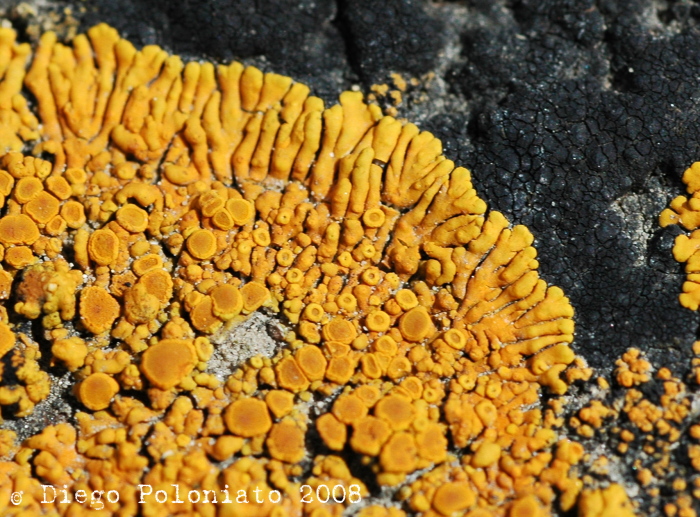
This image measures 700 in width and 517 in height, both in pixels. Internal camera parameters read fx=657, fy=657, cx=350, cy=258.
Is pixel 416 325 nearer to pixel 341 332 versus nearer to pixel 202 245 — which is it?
pixel 341 332

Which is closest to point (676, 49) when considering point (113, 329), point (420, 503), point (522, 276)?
point (522, 276)

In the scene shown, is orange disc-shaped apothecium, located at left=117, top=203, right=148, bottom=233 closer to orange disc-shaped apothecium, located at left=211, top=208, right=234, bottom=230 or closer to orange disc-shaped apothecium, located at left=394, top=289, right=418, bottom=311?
orange disc-shaped apothecium, located at left=211, top=208, right=234, bottom=230

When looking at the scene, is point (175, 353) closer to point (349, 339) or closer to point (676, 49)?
point (349, 339)

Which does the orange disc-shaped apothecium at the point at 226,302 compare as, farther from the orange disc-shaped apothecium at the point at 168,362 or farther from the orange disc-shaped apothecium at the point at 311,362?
the orange disc-shaped apothecium at the point at 311,362

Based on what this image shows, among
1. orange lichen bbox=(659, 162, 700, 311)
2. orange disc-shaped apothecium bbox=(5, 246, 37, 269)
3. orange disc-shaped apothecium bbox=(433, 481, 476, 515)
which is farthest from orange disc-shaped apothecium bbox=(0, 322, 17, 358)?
orange lichen bbox=(659, 162, 700, 311)

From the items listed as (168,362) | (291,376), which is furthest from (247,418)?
(168,362)

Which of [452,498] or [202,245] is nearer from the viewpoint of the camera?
[452,498]

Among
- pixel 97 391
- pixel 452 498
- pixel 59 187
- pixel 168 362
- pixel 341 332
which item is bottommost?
pixel 452 498
